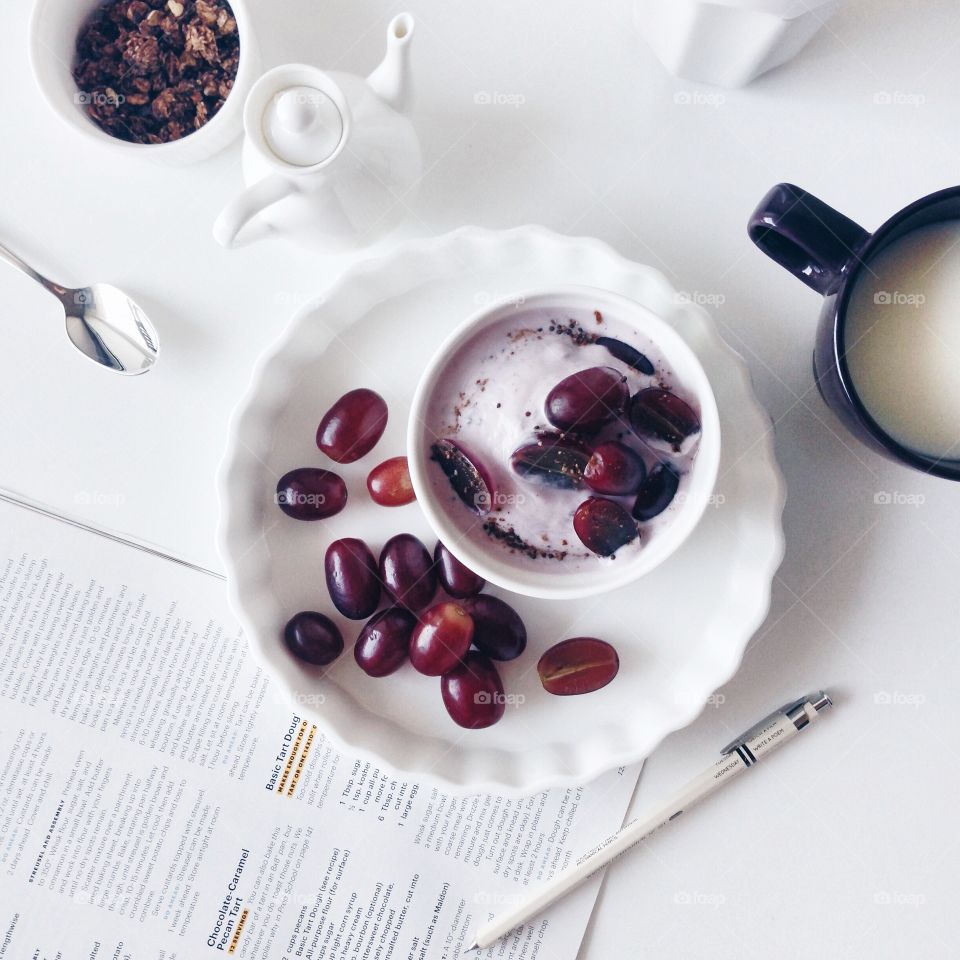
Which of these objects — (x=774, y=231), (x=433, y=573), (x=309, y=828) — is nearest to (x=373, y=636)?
(x=433, y=573)

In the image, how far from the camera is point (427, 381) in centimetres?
72

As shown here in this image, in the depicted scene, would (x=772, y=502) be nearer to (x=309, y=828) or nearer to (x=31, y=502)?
(x=309, y=828)

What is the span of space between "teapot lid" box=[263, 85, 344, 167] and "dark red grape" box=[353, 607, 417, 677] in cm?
41

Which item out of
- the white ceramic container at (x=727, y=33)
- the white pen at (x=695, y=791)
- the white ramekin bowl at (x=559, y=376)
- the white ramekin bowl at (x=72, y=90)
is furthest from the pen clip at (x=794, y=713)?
the white ramekin bowl at (x=72, y=90)

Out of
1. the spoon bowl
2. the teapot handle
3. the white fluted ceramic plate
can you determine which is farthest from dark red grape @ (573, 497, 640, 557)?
the spoon bowl

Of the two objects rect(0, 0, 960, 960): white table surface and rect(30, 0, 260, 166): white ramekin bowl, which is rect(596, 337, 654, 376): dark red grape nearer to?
rect(0, 0, 960, 960): white table surface

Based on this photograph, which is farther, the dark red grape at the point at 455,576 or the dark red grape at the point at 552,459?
the dark red grape at the point at 455,576

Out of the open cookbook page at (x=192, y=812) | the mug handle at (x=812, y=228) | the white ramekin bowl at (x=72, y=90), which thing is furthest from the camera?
the open cookbook page at (x=192, y=812)

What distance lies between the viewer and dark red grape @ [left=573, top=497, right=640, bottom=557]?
704mm

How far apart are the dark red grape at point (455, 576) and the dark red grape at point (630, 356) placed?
→ 244 millimetres

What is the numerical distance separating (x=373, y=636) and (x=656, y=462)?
309mm

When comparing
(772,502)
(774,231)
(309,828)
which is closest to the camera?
(774,231)

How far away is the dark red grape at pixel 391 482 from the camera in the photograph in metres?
0.83

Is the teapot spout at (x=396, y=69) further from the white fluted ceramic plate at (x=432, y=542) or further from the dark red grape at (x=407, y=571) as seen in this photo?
the dark red grape at (x=407, y=571)
